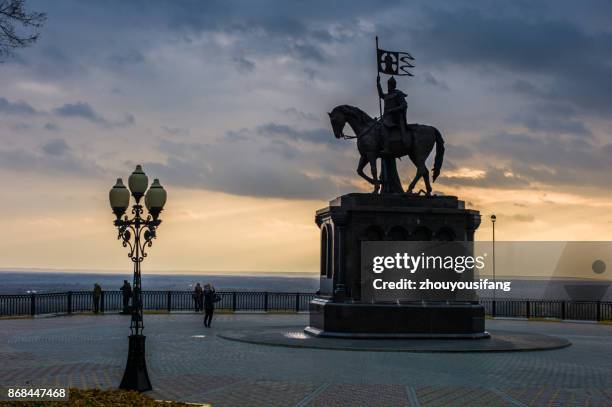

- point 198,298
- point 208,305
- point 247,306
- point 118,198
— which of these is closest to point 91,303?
point 247,306

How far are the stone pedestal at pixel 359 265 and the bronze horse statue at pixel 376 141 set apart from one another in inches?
37.4

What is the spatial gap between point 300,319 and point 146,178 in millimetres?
21280

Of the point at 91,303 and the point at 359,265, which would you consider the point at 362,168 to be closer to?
the point at 359,265

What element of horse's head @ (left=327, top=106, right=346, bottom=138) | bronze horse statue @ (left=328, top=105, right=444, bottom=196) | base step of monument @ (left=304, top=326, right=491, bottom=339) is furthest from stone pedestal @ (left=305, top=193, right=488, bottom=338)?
horse's head @ (left=327, top=106, right=346, bottom=138)

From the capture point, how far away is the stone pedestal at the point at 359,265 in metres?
24.8

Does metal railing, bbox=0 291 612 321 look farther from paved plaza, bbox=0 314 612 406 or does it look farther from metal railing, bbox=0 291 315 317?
paved plaza, bbox=0 314 612 406

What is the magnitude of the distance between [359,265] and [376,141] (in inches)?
163

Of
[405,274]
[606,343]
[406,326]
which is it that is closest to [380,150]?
[405,274]

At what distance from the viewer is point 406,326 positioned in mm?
24938

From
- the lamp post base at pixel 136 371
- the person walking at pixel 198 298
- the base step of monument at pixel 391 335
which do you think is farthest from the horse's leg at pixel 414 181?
the person walking at pixel 198 298

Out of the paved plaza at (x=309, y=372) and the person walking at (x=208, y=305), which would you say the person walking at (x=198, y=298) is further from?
the paved plaza at (x=309, y=372)

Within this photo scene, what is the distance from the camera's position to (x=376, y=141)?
26516mm

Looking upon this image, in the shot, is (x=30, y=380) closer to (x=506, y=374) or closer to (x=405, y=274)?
(x=506, y=374)

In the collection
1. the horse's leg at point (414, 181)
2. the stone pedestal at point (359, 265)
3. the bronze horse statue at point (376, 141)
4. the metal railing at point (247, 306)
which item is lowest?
the metal railing at point (247, 306)
